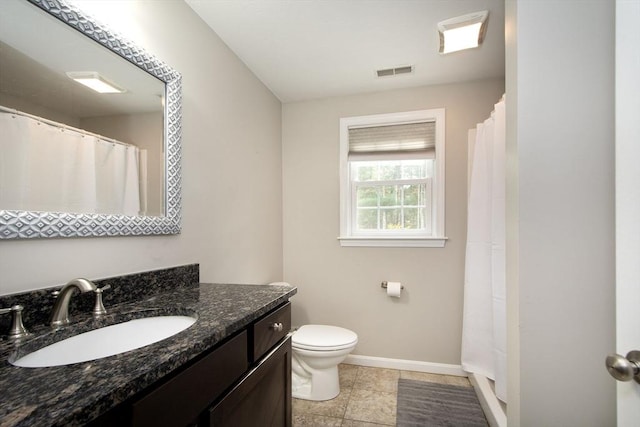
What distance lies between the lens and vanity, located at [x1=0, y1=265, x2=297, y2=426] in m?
0.48

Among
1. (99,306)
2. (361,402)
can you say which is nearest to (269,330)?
(99,306)

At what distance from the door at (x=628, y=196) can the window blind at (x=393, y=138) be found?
1.83 m

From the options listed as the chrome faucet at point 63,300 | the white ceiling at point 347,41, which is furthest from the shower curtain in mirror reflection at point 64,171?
the white ceiling at point 347,41

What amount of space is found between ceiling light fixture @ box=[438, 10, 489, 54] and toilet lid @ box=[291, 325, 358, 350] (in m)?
2.03

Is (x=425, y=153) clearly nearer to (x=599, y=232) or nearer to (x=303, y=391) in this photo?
(x=599, y=232)

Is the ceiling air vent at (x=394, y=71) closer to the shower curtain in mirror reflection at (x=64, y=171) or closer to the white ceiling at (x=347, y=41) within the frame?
the white ceiling at (x=347, y=41)

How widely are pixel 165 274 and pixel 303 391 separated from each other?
4.38 feet

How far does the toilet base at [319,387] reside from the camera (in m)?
1.98

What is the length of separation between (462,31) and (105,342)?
2.27 metres

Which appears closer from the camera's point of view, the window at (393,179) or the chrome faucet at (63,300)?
the chrome faucet at (63,300)

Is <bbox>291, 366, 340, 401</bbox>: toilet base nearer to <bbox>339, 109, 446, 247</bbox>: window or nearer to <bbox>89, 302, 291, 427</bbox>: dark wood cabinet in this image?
<bbox>89, 302, 291, 427</bbox>: dark wood cabinet

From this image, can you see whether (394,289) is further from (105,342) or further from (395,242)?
(105,342)

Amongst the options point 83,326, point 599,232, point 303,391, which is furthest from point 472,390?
point 83,326

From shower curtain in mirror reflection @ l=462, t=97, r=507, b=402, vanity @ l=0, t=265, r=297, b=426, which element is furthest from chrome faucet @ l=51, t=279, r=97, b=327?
shower curtain in mirror reflection @ l=462, t=97, r=507, b=402
